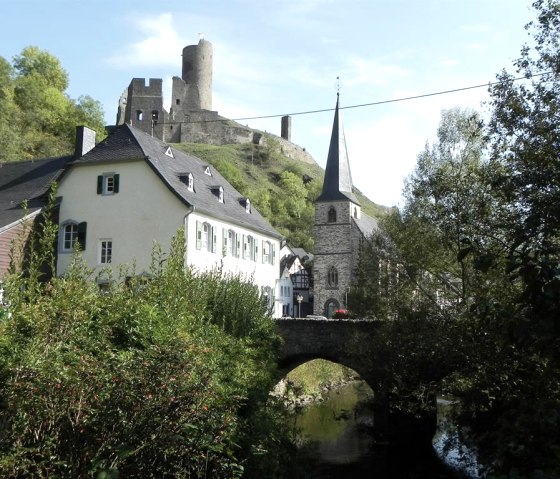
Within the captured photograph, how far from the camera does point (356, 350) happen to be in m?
20.1

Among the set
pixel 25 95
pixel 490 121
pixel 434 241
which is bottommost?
pixel 434 241

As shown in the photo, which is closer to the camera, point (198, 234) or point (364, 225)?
point (198, 234)

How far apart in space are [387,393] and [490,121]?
399 inches

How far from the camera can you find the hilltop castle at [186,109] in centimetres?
8769

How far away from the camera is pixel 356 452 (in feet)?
65.6

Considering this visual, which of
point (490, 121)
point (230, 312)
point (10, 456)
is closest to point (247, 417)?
point (230, 312)

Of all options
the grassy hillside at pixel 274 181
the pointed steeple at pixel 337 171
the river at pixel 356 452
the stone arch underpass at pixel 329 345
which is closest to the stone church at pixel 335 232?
the pointed steeple at pixel 337 171

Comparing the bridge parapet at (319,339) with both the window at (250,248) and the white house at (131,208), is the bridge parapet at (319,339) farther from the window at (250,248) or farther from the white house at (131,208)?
the window at (250,248)

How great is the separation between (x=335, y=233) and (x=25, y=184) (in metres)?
31.1

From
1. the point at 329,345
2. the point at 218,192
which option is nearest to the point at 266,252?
the point at 218,192

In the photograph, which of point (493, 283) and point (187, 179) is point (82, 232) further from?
point (493, 283)

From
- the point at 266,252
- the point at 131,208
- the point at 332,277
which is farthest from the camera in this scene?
the point at 332,277

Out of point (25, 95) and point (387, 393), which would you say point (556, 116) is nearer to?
point (387, 393)

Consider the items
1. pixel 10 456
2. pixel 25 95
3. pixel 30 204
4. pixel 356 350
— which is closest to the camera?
pixel 10 456
